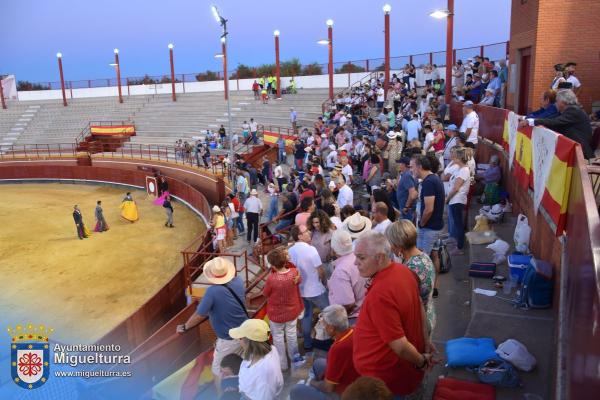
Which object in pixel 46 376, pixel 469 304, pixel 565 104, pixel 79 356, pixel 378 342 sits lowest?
pixel 79 356

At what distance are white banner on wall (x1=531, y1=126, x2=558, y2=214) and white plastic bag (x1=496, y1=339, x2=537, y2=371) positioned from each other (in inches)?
78.5

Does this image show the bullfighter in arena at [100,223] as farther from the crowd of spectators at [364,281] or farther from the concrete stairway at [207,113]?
the concrete stairway at [207,113]

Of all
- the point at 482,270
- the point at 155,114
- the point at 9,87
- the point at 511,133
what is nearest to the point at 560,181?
the point at 482,270

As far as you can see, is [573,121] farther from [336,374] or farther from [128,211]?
[128,211]

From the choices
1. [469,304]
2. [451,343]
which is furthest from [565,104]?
[451,343]

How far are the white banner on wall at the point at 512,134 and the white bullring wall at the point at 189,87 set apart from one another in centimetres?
2647

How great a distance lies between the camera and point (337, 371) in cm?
370

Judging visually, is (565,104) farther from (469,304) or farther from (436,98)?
(436,98)

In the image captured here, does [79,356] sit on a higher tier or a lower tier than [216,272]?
lower

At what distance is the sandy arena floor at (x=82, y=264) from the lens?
1254 centimetres

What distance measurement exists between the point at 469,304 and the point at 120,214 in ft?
66.5

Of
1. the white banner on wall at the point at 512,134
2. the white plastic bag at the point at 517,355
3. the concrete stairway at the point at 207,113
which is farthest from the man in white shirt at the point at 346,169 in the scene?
the concrete stairway at the point at 207,113

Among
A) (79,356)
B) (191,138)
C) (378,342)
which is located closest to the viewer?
(378,342)

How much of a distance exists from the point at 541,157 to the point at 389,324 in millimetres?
4123
